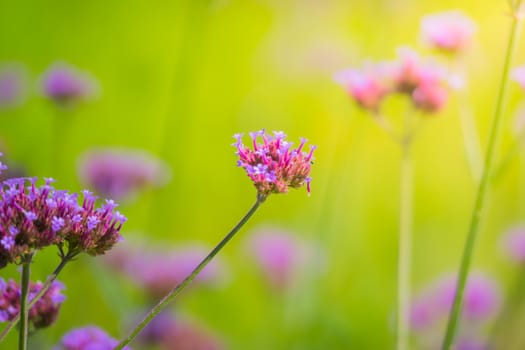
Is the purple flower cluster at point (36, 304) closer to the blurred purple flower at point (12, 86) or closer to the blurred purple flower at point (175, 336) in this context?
the blurred purple flower at point (175, 336)

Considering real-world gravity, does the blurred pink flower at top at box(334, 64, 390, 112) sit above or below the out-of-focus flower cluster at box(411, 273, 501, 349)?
below

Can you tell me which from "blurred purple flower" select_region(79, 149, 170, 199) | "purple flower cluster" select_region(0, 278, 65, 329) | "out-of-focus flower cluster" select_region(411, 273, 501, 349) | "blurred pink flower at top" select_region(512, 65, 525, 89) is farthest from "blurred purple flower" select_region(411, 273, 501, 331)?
"purple flower cluster" select_region(0, 278, 65, 329)

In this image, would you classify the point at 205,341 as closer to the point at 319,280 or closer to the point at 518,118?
the point at 319,280

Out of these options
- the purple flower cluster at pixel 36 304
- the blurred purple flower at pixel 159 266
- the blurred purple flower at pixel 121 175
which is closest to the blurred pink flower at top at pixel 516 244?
the blurred purple flower at pixel 159 266

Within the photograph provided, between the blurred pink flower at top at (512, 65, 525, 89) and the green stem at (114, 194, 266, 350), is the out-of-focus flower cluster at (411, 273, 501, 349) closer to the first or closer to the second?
the blurred pink flower at top at (512, 65, 525, 89)

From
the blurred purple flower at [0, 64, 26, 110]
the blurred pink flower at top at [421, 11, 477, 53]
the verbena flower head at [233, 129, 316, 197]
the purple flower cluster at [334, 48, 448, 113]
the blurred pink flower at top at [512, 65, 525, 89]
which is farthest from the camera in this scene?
the blurred purple flower at [0, 64, 26, 110]

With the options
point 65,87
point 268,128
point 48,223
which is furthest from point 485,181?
point 268,128
